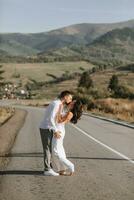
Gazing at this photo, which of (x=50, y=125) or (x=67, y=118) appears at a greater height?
(x=67, y=118)

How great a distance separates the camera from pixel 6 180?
451 inches

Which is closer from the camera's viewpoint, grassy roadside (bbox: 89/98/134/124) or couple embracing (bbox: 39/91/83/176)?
couple embracing (bbox: 39/91/83/176)

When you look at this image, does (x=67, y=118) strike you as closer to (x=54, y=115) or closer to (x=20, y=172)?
(x=54, y=115)

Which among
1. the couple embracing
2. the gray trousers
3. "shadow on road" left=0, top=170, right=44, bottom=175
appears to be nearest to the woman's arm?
the couple embracing

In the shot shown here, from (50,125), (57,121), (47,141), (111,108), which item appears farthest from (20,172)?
(111,108)

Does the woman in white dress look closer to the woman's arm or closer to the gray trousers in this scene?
the woman's arm

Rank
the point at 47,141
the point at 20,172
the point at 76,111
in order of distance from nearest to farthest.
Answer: the point at 76,111, the point at 47,141, the point at 20,172

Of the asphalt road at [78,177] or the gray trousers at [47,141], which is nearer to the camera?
the asphalt road at [78,177]

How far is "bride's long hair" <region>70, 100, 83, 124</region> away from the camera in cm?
1209

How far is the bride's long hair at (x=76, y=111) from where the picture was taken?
12086 millimetres

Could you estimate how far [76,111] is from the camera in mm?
12117

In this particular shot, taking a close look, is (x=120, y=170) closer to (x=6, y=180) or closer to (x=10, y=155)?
(x=6, y=180)

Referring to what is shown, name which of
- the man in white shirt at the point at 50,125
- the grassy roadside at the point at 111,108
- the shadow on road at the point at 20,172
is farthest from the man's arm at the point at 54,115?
the grassy roadside at the point at 111,108

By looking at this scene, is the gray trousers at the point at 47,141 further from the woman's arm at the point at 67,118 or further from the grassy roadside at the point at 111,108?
the grassy roadside at the point at 111,108
